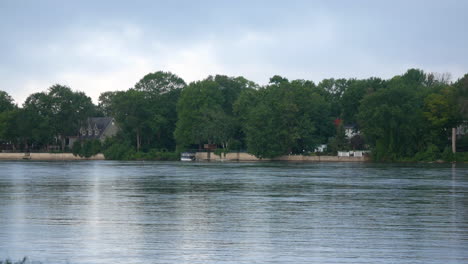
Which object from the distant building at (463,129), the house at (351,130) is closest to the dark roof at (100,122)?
the house at (351,130)

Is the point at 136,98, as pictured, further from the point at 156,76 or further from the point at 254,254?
the point at 254,254

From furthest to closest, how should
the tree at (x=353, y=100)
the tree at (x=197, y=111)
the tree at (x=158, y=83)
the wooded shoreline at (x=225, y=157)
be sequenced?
the tree at (x=158, y=83) → the tree at (x=353, y=100) → the tree at (x=197, y=111) → the wooded shoreline at (x=225, y=157)

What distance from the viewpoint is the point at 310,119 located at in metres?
134

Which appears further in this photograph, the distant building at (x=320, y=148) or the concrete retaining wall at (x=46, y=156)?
the concrete retaining wall at (x=46, y=156)

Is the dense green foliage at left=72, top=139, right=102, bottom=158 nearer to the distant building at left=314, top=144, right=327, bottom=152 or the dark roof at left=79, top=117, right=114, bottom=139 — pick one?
the dark roof at left=79, top=117, right=114, bottom=139

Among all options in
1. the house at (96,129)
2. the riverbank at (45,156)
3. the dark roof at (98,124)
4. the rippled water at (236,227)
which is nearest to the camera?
the rippled water at (236,227)

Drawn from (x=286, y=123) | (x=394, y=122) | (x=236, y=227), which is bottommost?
(x=236, y=227)

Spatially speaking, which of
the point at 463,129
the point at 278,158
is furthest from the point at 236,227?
the point at 278,158

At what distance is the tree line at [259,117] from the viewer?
116 metres

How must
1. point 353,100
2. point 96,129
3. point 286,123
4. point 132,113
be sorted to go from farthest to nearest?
point 96,129 → point 132,113 → point 353,100 → point 286,123

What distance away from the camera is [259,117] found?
5231 inches

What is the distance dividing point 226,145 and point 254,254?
127846mm

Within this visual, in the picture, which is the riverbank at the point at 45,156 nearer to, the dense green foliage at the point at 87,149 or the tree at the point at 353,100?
the dense green foliage at the point at 87,149

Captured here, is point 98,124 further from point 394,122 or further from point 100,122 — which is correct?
point 394,122
